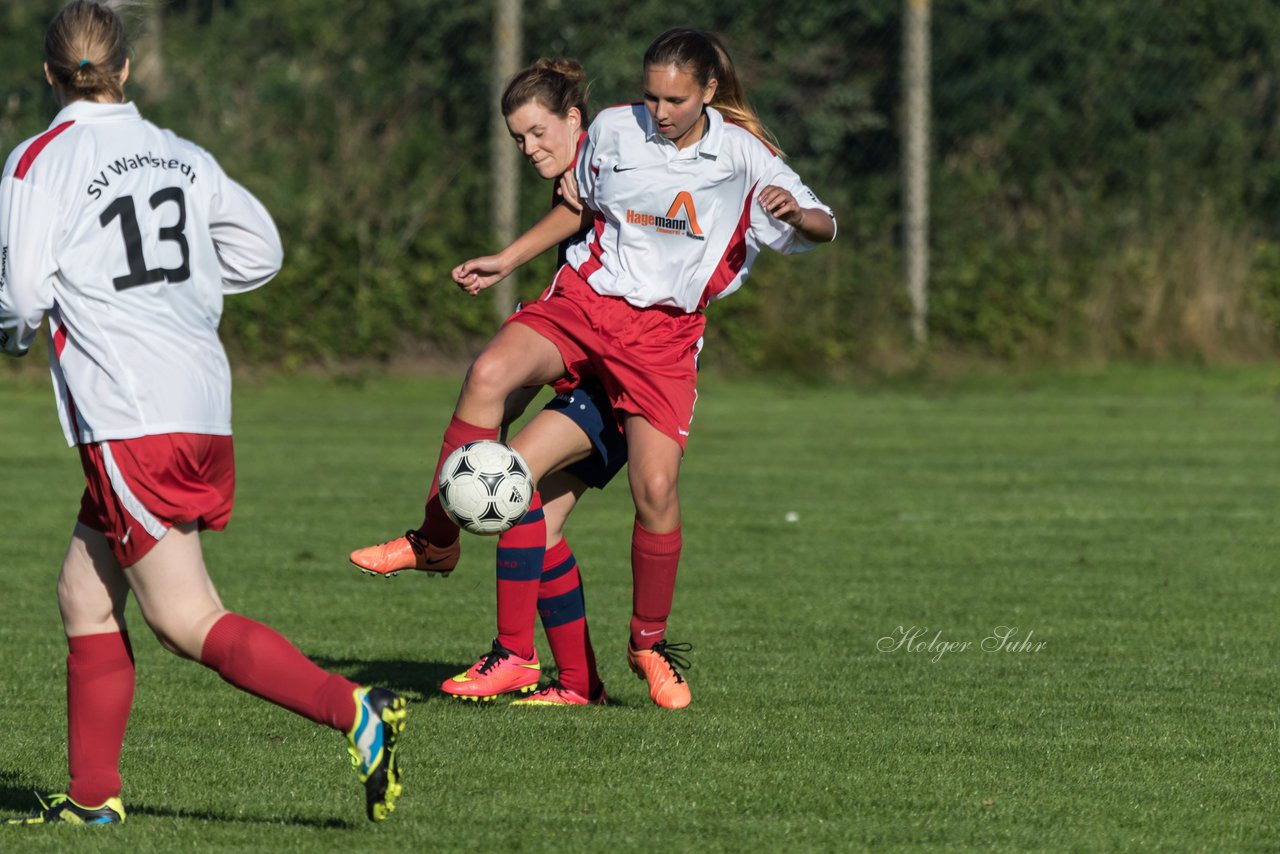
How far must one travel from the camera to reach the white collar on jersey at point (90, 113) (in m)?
3.84

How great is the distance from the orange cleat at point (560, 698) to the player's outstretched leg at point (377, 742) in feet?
5.87

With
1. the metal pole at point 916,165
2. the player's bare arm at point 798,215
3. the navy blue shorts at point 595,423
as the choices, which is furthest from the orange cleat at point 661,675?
the metal pole at point 916,165

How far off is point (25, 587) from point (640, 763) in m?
3.71

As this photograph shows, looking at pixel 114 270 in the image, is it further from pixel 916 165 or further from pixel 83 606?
pixel 916 165

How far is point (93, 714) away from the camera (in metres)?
4.04

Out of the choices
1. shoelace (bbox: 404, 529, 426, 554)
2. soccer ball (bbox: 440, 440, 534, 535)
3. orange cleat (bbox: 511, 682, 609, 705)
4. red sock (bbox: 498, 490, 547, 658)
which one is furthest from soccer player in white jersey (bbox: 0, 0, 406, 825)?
orange cleat (bbox: 511, 682, 609, 705)

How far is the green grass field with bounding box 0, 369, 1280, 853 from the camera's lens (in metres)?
4.20

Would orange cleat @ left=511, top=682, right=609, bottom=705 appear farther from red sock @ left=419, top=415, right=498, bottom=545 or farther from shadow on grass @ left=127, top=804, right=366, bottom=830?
shadow on grass @ left=127, top=804, right=366, bottom=830

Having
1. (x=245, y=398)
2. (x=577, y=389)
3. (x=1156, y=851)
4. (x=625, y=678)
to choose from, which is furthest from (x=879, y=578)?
(x=245, y=398)

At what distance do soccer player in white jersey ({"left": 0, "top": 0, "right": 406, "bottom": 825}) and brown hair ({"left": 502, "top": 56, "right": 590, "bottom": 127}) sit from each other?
186cm

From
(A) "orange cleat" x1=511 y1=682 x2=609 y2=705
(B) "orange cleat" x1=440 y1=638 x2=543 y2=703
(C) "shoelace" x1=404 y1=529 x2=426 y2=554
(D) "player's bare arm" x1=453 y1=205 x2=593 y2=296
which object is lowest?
(A) "orange cleat" x1=511 y1=682 x2=609 y2=705

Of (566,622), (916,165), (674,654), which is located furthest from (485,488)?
(916,165)

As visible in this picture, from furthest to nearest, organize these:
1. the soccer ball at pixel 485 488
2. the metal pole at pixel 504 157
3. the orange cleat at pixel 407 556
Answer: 1. the metal pole at pixel 504 157
2. the orange cleat at pixel 407 556
3. the soccer ball at pixel 485 488

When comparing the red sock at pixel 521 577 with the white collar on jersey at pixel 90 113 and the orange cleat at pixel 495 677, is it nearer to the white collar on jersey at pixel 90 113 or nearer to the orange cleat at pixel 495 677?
the orange cleat at pixel 495 677
